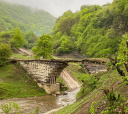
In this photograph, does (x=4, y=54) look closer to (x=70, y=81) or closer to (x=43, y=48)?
(x=43, y=48)

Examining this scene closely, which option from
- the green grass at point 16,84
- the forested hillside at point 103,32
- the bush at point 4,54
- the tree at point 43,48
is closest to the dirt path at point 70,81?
the forested hillside at point 103,32

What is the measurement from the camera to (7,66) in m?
31.3

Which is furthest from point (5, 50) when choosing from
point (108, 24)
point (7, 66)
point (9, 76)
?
point (108, 24)

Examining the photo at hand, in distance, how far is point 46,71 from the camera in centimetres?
2709

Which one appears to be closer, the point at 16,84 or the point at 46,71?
the point at 46,71

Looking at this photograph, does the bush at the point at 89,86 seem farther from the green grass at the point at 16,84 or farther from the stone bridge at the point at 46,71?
the green grass at the point at 16,84


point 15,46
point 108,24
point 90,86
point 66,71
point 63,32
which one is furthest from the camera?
point 63,32

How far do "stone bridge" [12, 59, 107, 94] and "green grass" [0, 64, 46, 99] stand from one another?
1389 millimetres

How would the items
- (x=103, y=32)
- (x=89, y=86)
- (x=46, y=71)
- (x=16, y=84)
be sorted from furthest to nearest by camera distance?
1. (x=103, y=32)
2. (x=16, y=84)
3. (x=46, y=71)
4. (x=89, y=86)

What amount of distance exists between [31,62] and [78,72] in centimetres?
2174

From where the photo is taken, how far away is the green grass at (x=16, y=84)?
79.8 ft

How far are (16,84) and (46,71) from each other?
7245 millimetres

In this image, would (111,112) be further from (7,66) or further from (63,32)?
(63,32)

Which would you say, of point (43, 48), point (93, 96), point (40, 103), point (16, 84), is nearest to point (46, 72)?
point (40, 103)
